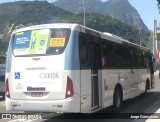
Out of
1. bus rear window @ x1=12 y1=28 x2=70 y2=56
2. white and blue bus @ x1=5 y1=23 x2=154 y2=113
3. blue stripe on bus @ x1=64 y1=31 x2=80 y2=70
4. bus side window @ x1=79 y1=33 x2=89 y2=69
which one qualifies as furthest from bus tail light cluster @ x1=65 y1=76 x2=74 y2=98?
bus rear window @ x1=12 y1=28 x2=70 y2=56

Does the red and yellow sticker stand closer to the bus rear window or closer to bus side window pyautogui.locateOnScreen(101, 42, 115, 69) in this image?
the bus rear window

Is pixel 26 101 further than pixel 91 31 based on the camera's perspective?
No

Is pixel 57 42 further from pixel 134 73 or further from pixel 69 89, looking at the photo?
pixel 134 73

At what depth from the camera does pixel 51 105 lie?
10328 mm

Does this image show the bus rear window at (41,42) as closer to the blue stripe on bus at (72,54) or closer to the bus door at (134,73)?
the blue stripe on bus at (72,54)

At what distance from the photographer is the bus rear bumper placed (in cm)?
1018

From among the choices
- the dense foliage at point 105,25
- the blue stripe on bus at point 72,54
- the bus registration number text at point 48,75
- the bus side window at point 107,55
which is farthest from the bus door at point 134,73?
the dense foliage at point 105,25

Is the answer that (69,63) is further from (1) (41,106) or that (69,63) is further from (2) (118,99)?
(2) (118,99)

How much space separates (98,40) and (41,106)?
118 inches

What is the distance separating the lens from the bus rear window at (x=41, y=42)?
10.7 m

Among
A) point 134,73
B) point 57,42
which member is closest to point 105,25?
point 134,73

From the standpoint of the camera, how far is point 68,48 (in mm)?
10523

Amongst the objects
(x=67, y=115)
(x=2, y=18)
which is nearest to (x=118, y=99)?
(x=67, y=115)

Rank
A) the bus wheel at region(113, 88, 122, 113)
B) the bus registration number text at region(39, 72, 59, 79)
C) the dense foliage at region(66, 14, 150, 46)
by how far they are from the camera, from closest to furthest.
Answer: the bus registration number text at region(39, 72, 59, 79) < the bus wheel at region(113, 88, 122, 113) < the dense foliage at region(66, 14, 150, 46)
